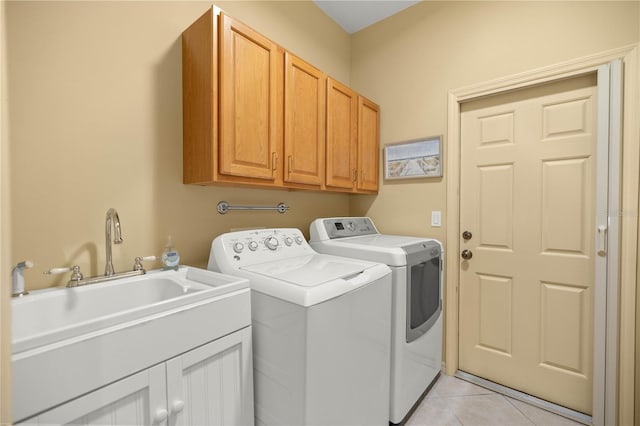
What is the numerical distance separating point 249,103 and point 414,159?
1421 millimetres

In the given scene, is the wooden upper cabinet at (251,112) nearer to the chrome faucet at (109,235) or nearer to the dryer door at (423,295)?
the chrome faucet at (109,235)

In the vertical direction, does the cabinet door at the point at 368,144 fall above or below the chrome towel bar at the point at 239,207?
above

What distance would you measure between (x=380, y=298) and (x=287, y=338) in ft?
1.77

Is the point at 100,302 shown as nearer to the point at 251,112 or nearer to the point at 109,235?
the point at 109,235

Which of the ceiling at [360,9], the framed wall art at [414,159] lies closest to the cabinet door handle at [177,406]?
the framed wall art at [414,159]

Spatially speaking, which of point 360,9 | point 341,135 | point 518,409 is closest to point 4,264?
point 341,135

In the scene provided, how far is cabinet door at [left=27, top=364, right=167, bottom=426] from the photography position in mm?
712

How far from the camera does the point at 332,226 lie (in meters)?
2.09

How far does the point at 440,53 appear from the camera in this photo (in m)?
2.20

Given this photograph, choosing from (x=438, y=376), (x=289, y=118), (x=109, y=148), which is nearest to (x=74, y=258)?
(x=109, y=148)

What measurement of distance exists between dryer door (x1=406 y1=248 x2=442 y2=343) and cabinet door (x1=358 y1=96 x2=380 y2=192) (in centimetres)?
78

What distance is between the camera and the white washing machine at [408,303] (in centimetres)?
156

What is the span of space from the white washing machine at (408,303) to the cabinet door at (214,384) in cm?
81

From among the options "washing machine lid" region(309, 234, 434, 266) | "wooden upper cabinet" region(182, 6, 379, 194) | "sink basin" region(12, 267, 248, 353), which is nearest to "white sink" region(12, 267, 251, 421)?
"sink basin" region(12, 267, 248, 353)
